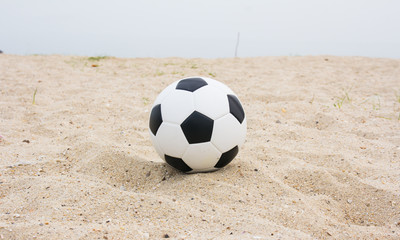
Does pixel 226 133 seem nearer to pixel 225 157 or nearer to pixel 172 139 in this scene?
pixel 225 157

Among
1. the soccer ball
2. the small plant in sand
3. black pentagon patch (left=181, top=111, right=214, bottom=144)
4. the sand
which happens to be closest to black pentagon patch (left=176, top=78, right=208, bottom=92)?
the soccer ball

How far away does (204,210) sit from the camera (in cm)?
212

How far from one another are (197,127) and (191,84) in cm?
35

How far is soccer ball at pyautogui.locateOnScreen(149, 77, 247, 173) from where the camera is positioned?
93.7 inches

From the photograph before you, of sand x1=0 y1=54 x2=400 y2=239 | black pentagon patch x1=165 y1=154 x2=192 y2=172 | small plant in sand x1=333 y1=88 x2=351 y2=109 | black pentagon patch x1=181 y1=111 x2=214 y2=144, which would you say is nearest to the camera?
sand x1=0 y1=54 x2=400 y2=239

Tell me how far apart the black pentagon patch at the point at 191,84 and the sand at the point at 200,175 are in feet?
2.10

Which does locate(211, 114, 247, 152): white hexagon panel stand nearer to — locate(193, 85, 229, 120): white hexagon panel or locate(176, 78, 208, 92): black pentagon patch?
locate(193, 85, 229, 120): white hexagon panel

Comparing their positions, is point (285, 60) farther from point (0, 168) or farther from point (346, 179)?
point (0, 168)

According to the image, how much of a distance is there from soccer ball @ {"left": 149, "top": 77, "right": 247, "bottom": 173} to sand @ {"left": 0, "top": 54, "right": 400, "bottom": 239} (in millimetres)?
156

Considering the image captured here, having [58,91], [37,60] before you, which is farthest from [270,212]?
[37,60]

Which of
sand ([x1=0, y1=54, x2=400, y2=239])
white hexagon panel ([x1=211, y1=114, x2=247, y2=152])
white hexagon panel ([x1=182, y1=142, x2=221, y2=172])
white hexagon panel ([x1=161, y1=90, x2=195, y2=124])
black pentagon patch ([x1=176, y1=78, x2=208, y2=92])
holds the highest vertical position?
black pentagon patch ([x1=176, y1=78, x2=208, y2=92])

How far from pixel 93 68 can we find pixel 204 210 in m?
5.77

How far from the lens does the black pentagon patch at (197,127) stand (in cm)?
236

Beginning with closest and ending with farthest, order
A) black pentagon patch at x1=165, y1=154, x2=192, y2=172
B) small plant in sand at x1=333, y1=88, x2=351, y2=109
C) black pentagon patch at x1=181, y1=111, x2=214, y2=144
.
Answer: black pentagon patch at x1=181, y1=111, x2=214, y2=144
black pentagon patch at x1=165, y1=154, x2=192, y2=172
small plant in sand at x1=333, y1=88, x2=351, y2=109
